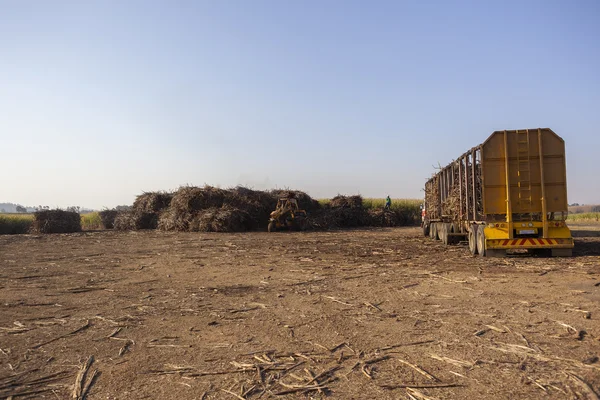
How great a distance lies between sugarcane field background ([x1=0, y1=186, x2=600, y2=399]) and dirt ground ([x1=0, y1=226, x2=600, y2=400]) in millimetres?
23

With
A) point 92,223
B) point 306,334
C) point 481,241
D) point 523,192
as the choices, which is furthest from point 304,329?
point 92,223

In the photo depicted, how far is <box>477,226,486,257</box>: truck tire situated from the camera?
12.5m

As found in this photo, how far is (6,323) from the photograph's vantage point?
238 inches

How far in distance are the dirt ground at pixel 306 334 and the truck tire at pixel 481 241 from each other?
1.96 m

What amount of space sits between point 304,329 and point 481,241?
878 centimetres

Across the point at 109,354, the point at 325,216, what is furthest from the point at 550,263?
the point at 325,216

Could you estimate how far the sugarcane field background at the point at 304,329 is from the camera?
388cm

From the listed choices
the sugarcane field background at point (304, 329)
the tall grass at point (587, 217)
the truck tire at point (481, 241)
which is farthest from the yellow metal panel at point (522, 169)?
the tall grass at point (587, 217)

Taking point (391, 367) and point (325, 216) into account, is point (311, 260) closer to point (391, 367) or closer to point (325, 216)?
point (391, 367)

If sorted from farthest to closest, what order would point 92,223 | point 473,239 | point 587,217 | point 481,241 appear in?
point 587,217
point 92,223
point 473,239
point 481,241

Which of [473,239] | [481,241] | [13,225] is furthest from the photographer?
[13,225]

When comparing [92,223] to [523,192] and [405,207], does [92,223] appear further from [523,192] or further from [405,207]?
[523,192]

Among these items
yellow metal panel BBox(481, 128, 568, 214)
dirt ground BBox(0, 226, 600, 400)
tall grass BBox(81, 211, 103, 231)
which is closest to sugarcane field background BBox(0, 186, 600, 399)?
dirt ground BBox(0, 226, 600, 400)

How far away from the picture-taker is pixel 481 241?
41.7ft
